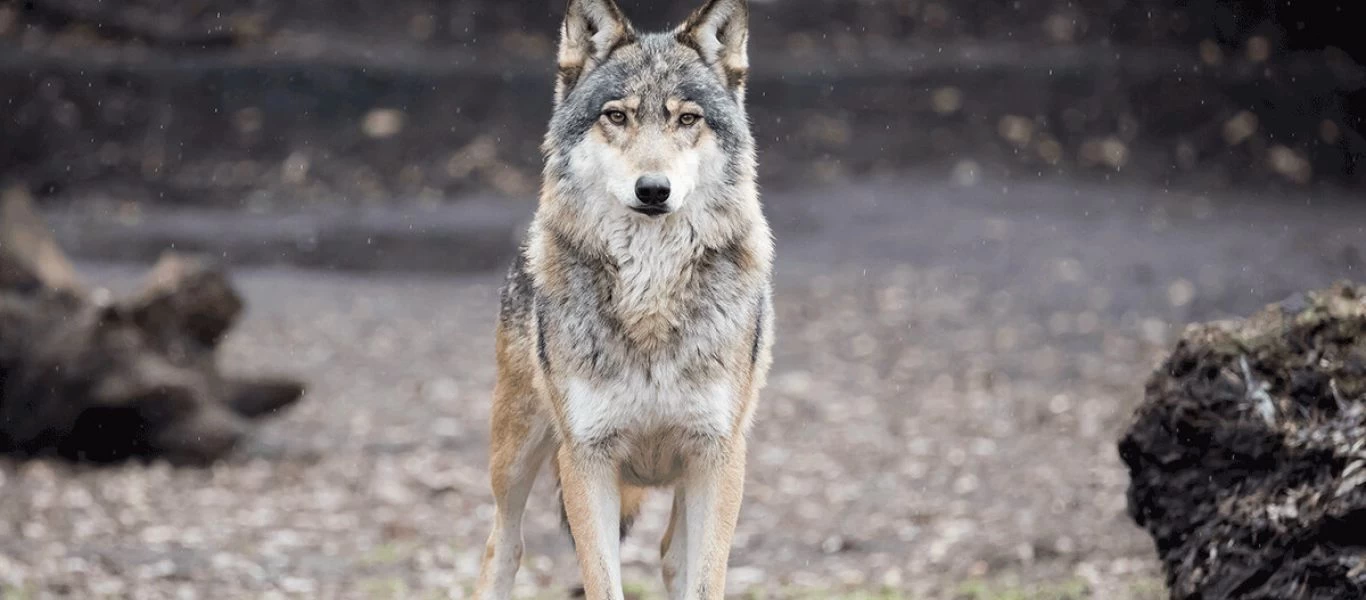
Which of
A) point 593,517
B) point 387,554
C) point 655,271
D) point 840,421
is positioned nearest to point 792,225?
point 840,421

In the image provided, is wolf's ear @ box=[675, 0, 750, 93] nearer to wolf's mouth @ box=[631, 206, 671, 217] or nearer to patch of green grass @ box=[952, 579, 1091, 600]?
wolf's mouth @ box=[631, 206, 671, 217]

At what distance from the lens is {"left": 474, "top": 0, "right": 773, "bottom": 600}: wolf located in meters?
4.11

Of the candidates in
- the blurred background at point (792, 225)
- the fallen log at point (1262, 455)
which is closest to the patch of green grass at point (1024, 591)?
the fallen log at point (1262, 455)

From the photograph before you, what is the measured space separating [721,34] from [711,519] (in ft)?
4.51

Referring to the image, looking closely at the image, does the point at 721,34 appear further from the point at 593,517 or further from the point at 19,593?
the point at 19,593

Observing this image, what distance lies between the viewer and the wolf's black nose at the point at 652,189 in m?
3.89

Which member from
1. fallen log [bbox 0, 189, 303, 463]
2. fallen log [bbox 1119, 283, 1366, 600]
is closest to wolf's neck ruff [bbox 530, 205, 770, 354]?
fallen log [bbox 1119, 283, 1366, 600]

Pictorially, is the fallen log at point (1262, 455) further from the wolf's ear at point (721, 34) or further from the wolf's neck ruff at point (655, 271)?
the wolf's ear at point (721, 34)

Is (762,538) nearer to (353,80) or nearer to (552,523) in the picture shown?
(552,523)

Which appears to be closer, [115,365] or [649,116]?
[649,116]

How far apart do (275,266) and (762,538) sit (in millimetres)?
7924

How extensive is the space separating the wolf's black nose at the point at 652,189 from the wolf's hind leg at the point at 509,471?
1006 millimetres

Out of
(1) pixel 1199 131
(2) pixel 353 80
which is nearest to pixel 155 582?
(2) pixel 353 80

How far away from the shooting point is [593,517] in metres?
4.13
